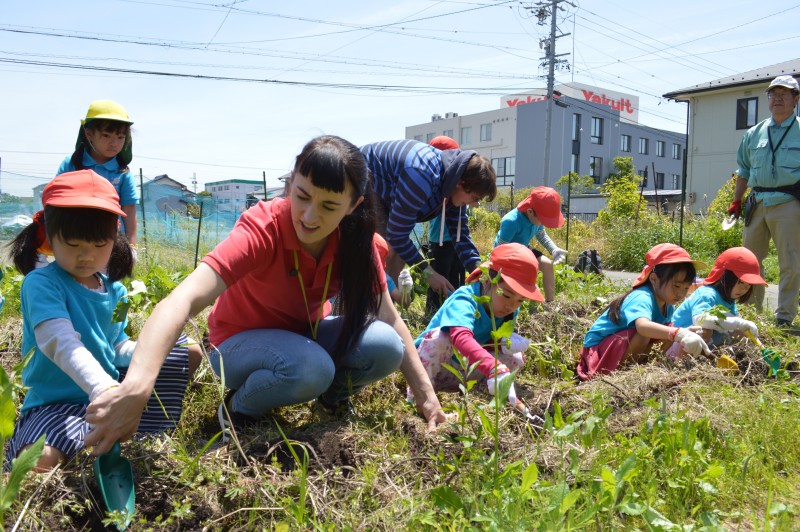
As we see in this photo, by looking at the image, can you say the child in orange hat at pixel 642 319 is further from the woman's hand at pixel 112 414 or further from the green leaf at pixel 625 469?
the woman's hand at pixel 112 414

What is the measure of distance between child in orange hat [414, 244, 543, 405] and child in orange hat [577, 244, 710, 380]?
1.96 feet

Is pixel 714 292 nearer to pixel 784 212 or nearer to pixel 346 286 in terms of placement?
pixel 784 212

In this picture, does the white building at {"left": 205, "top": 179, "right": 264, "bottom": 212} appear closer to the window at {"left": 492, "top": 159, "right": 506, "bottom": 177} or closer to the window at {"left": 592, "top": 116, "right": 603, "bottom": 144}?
the window at {"left": 492, "top": 159, "right": 506, "bottom": 177}

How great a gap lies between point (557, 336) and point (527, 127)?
153ft

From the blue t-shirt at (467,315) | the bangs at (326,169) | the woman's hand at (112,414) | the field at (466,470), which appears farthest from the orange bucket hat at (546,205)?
the woman's hand at (112,414)

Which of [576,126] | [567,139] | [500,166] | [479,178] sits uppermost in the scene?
[576,126]

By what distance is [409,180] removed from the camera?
3.56 metres

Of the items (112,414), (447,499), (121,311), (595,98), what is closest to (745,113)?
(447,499)

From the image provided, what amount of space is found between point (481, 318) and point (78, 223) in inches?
69.9

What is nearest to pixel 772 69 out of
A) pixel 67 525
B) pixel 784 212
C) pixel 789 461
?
pixel 784 212

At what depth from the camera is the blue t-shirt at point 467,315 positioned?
2717mm

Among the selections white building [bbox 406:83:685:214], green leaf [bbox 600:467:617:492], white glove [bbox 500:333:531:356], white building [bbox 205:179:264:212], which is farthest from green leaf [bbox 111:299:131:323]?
white building [bbox 406:83:685:214]

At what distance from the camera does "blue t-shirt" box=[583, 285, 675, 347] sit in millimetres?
3205

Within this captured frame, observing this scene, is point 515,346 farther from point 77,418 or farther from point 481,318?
point 77,418
